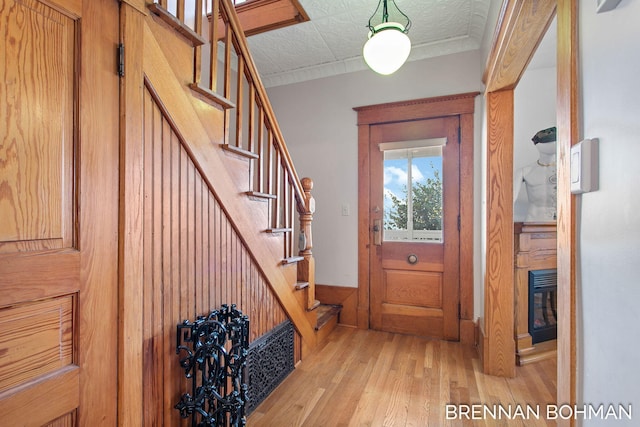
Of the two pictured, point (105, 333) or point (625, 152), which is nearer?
point (625, 152)

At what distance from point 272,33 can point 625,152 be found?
2.69 m

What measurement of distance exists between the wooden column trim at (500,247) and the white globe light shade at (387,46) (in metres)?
0.81

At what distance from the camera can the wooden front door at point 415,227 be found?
2.67 metres

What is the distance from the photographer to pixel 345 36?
2.60 m

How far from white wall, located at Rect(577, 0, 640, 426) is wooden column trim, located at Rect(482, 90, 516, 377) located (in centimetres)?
142

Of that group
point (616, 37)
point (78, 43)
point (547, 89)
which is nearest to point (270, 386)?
point (78, 43)

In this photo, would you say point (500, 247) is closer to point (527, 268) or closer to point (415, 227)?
point (527, 268)

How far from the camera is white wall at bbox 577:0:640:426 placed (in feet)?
1.79

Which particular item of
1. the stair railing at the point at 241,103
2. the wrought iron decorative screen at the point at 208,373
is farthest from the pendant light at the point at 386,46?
the wrought iron decorative screen at the point at 208,373

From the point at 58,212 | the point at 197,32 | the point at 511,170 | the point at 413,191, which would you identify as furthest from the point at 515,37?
the point at 58,212

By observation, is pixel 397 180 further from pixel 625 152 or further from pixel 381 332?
pixel 625 152

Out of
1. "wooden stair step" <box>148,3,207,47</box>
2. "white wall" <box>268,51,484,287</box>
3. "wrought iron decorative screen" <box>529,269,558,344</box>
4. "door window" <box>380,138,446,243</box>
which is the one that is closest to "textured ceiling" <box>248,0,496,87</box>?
"white wall" <box>268,51,484,287</box>

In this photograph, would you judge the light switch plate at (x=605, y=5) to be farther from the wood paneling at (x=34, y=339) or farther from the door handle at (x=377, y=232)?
the door handle at (x=377, y=232)

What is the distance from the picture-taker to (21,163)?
0.80 metres
